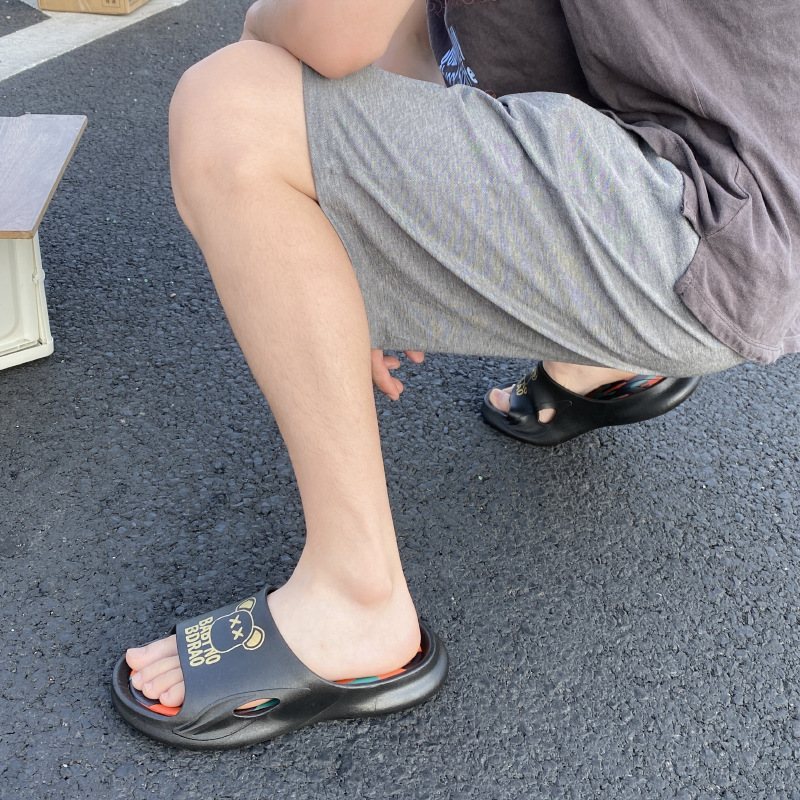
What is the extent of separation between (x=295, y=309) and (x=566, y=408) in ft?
2.15

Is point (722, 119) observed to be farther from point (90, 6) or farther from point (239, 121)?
point (90, 6)

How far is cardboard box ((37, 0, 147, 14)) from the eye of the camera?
2852 mm

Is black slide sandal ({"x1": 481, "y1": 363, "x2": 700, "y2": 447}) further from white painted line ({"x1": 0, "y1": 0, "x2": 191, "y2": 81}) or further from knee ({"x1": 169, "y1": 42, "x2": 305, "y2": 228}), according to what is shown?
white painted line ({"x1": 0, "y1": 0, "x2": 191, "y2": 81})

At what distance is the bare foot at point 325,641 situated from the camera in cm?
93

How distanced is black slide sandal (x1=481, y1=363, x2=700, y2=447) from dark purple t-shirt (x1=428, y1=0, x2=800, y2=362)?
365 mm

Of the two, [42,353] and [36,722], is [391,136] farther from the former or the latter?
[42,353]

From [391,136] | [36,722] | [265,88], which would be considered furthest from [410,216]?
[36,722]

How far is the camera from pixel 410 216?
2.77 ft

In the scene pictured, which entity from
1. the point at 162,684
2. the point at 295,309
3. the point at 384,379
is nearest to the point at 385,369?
the point at 384,379

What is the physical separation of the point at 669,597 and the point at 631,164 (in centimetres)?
65

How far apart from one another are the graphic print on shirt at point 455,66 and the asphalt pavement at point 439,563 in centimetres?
60

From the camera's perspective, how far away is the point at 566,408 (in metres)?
1.35

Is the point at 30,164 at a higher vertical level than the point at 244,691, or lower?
higher

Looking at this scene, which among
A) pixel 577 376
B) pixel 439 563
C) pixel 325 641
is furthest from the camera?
pixel 577 376
